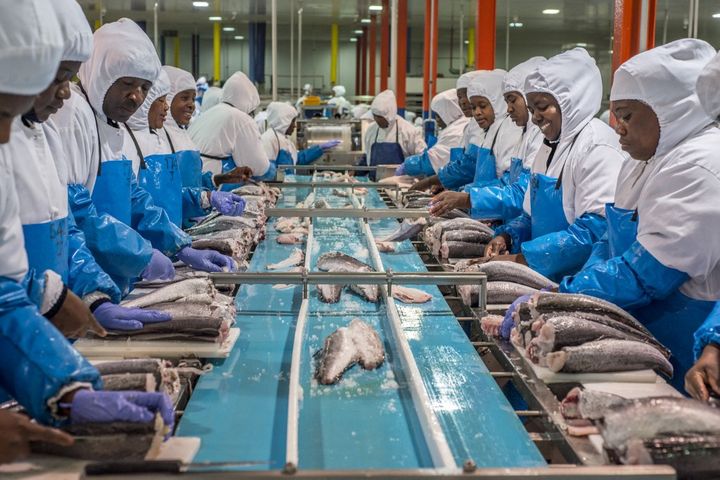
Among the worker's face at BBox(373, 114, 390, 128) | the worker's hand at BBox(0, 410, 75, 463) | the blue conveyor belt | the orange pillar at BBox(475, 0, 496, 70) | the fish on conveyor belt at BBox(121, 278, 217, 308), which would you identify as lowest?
the blue conveyor belt

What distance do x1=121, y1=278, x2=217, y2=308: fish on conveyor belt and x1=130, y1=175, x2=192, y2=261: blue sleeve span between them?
1.03 m

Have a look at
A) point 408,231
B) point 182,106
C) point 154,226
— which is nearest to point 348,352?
point 154,226

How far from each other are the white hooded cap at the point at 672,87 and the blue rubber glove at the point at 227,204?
3712 millimetres

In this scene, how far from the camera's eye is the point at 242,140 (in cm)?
866

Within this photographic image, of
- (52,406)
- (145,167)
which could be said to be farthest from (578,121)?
(52,406)

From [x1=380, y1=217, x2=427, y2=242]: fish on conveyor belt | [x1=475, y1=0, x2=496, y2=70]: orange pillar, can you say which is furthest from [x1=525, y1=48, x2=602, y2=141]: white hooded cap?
[x1=475, y1=0, x2=496, y2=70]: orange pillar

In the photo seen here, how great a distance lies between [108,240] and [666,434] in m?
2.59

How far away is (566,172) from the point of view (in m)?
4.61

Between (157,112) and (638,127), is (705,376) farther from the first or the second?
(157,112)

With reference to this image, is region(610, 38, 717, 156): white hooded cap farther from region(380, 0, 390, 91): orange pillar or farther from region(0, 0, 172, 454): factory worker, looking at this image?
region(380, 0, 390, 91): orange pillar

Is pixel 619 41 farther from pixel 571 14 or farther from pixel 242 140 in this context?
pixel 571 14

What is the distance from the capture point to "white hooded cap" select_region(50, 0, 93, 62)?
2.64 metres

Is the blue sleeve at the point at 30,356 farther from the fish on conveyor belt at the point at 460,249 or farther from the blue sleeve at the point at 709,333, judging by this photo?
the fish on conveyor belt at the point at 460,249

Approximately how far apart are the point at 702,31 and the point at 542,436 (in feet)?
62.9
